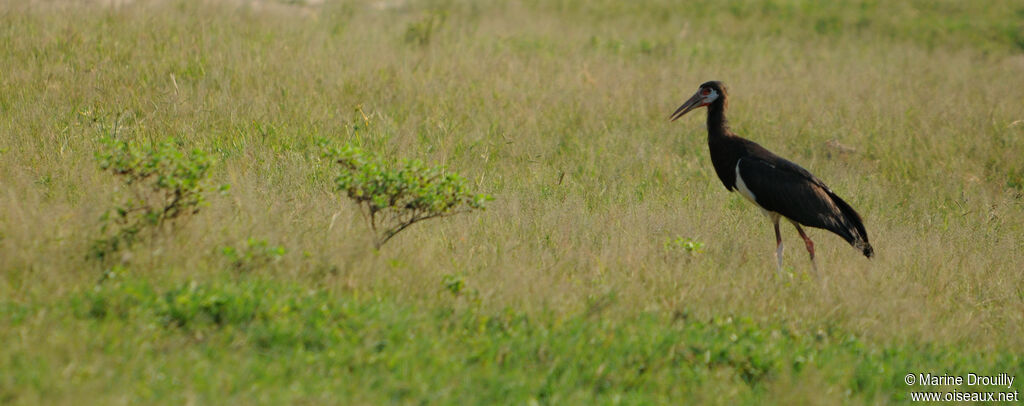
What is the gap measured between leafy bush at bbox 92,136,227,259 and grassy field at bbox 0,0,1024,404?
0.14 m

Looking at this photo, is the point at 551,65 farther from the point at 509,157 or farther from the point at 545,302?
the point at 545,302

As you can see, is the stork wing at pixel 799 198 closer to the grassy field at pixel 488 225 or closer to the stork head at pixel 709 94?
the grassy field at pixel 488 225

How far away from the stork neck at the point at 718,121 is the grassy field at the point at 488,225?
0.74 metres

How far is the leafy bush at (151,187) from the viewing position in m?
5.35

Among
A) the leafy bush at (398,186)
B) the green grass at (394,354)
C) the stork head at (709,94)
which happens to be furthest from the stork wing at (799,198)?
the leafy bush at (398,186)

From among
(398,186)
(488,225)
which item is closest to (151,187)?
(398,186)

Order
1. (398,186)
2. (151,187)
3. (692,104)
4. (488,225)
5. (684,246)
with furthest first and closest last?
(692,104)
(488,225)
(684,246)
(398,186)
(151,187)

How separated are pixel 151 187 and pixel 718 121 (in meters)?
4.85

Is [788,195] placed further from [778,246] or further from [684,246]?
[684,246]

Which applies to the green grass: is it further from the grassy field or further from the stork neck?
the stork neck

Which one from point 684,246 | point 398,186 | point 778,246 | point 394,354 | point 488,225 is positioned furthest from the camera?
point 778,246

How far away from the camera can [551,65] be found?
1252cm

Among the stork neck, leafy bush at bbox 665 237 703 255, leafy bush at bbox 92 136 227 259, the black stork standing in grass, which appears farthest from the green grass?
the stork neck

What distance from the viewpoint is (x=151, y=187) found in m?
5.62
